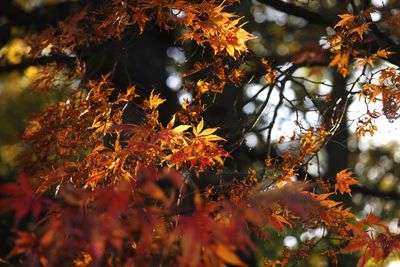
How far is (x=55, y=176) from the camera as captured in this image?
2500mm

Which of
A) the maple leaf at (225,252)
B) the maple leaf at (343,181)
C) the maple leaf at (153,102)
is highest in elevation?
the maple leaf at (225,252)

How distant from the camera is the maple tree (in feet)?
5.09

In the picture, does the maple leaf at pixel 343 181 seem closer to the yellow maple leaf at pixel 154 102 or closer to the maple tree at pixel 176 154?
the maple tree at pixel 176 154

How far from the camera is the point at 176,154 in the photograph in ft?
8.32

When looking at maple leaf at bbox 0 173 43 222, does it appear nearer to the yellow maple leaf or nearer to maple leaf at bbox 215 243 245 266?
maple leaf at bbox 215 243 245 266

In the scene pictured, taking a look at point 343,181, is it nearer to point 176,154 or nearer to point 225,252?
point 176,154

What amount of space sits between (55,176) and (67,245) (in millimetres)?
1095

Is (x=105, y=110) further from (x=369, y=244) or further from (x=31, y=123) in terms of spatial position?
(x=369, y=244)

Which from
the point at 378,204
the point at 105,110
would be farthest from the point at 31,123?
the point at 378,204

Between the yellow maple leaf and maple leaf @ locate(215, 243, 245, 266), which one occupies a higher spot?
maple leaf @ locate(215, 243, 245, 266)

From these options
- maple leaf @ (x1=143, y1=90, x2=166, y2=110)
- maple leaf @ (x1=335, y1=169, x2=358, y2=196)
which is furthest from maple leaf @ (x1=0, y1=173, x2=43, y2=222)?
maple leaf @ (x1=335, y1=169, x2=358, y2=196)

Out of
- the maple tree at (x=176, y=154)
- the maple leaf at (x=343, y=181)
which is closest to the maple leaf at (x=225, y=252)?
the maple tree at (x=176, y=154)

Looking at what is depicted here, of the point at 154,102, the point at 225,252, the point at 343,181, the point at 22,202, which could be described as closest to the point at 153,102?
the point at 154,102

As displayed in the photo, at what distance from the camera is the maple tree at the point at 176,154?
1.55m
